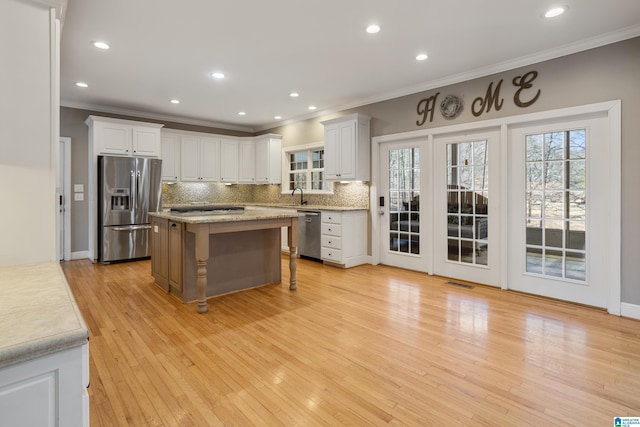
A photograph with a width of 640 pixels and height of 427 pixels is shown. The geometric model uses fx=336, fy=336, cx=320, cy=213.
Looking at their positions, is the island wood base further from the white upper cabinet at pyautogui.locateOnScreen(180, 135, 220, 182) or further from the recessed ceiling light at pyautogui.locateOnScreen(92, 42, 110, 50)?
the white upper cabinet at pyautogui.locateOnScreen(180, 135, 220, 182)

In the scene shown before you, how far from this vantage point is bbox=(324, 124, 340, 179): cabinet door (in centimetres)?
550

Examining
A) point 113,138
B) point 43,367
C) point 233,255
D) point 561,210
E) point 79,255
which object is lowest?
point 79,255

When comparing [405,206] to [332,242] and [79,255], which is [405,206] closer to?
[332,242]

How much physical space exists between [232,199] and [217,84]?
3.45 metres

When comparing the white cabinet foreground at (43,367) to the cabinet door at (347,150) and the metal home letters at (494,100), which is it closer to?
the metal home letters at (494,100)

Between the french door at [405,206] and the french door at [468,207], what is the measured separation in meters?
0.19

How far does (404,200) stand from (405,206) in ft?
0.30

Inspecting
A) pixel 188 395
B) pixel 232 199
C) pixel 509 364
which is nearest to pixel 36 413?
pixel 188 395

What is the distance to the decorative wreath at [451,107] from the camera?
4.30 meters

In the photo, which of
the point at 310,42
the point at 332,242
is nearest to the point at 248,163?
the point at 332,242

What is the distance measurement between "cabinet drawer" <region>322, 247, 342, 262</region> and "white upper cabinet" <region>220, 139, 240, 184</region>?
3044 millimetres

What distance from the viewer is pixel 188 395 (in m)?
1.94

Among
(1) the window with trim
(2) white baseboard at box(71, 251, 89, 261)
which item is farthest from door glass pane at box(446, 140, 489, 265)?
(2) white baseboard at box(71, 251, 89, 261)

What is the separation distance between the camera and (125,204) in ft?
18.1
